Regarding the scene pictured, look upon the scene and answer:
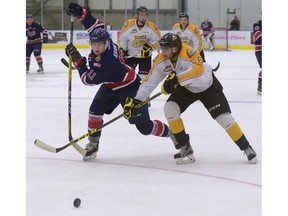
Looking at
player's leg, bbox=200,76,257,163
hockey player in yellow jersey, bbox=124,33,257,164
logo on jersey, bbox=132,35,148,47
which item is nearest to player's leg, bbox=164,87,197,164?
hockey player in yellow jersey, bbox=124,33,257,164

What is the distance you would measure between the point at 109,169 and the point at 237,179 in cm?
83

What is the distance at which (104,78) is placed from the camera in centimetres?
403

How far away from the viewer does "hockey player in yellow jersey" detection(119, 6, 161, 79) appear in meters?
6.64

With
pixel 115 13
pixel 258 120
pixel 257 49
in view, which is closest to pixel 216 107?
Answer: pixel 258 120

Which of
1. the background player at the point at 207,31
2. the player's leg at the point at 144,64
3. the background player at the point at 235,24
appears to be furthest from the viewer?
the background player at the point at 235,24

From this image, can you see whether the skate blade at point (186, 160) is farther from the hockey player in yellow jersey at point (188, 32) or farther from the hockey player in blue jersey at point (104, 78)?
the hockey player in yellow jersey at point (188, 32)

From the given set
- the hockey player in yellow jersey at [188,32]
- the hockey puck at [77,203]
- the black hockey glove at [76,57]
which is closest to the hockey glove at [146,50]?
the hockey player in yellow jersey at [188,32]

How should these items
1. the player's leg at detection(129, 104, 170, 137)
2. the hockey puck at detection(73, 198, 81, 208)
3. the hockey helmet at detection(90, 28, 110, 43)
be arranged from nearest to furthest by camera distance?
the hockey puck at detection(73, 198, 81, 208)
the hockey helmet at detection(90, 28, 110, 43)
the player's leg at detection(129, 104, 170, 137)

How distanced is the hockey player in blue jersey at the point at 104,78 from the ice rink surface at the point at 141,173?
0.22 m

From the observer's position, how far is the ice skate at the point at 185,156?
4020 mm

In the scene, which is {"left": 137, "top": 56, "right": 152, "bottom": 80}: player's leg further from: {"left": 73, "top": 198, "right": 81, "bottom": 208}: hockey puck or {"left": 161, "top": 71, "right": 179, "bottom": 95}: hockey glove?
{"left": 73, "top": 198, "right": 81, "bottom": 208}: hockey puck

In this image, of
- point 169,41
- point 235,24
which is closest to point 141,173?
point 169,41

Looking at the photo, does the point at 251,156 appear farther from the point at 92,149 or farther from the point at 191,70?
the point at 92,149

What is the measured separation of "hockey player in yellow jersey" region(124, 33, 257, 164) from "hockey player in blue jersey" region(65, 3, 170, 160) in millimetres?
199
